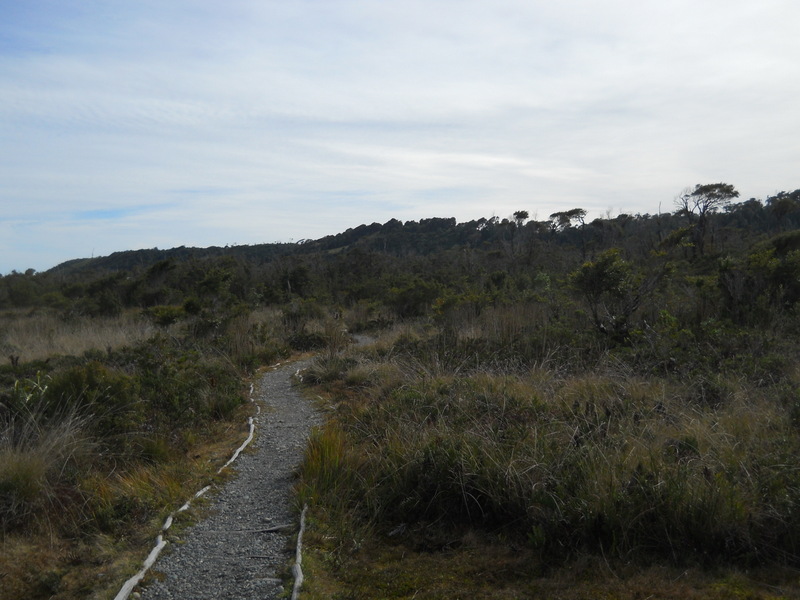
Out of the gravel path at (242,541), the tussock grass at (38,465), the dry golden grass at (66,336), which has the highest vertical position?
the dry golden grass at (66,336)

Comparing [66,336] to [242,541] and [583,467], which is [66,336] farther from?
[583,467]

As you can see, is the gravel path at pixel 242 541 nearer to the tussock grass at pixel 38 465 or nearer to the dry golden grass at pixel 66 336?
the tussock grass at pixel 38 465

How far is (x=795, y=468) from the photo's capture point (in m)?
4.00

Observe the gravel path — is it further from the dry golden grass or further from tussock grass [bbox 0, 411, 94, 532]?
the dry golden grass

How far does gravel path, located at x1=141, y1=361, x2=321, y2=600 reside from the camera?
11.7ft

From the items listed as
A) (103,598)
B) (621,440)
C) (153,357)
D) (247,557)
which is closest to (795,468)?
(621,440)

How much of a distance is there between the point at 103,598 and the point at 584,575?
289 centimetres

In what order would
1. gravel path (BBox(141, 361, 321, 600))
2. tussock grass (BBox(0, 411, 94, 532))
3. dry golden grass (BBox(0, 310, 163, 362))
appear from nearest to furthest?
gravel path (BBox(141, 361, 321, 600)), tussock grass (BBox(0, 411, 94, 532)), dry golden grass (BBox(0, 310, 163, 362))

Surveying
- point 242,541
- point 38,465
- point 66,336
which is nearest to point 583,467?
point 242,541

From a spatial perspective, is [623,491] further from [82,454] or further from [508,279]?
[508,279]

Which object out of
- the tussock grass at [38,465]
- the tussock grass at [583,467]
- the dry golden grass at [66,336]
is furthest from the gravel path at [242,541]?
the dry golden grass at [66,336]

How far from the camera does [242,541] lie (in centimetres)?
420

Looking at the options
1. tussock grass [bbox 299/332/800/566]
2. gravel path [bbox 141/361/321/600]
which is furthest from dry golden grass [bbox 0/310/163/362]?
tussock grass [bbox 299/332/800/566]

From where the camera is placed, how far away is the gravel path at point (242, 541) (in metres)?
3.57
